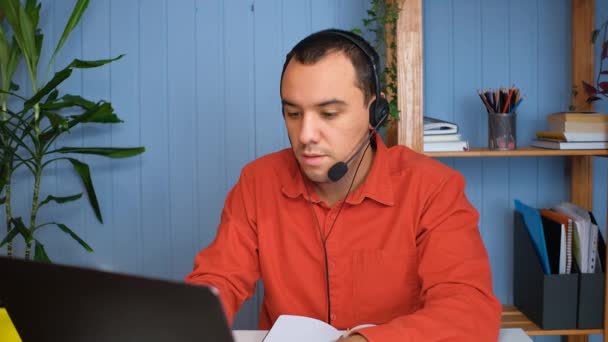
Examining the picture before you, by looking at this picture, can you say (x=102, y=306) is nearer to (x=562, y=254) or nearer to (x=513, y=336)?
(x=513, y=336)

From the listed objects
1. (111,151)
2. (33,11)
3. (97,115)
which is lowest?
(111,151)

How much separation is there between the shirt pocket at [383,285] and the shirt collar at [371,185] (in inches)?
5.0

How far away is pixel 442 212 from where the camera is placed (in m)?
1.45

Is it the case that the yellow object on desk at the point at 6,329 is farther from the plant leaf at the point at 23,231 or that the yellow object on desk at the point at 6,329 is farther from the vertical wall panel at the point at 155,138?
the vertical wall panel at the point at 155,138

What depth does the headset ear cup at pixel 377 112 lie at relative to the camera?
4.92ft

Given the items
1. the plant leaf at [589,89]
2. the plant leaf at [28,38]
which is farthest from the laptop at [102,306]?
the plant leaf at [589,89]

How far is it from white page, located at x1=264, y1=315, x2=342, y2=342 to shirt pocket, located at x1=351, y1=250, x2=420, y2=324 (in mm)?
375

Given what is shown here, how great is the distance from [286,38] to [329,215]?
3.67 ft

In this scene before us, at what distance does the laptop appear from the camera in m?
0.60

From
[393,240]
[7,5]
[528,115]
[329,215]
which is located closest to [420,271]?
[393,240]

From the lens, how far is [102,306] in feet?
2.24

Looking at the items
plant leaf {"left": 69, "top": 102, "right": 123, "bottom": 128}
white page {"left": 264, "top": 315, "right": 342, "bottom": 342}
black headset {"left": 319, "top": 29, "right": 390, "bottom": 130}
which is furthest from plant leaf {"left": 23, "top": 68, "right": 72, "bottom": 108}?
white page {"left": 264, "top": 315, "right": 342, "bottom": 342}

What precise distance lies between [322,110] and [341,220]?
0.28m

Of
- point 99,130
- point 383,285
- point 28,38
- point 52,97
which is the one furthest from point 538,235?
point 28,38
